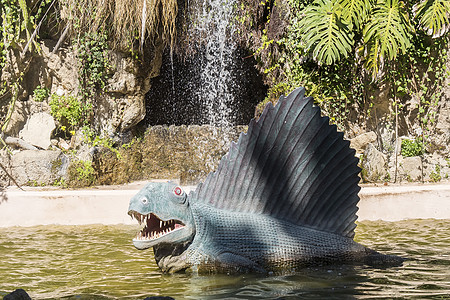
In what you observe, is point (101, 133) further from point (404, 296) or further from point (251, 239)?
point (404, 296)

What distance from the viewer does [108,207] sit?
5.86 metres

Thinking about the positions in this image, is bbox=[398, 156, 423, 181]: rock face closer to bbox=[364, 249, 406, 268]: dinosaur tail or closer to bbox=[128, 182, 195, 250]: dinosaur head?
bbox=[364, 249, 406, 268]: dinosaur tail

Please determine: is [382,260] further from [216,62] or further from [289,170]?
[216,62]

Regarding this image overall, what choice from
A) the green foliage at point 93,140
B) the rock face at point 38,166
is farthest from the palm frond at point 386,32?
the rock face at point 38,166

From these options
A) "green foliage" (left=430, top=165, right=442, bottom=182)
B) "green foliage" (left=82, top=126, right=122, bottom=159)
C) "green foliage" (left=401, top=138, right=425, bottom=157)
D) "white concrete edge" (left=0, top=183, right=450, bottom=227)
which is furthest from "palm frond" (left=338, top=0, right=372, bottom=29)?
"green foliage" (left=82, top=126, right=122, bottom=159)

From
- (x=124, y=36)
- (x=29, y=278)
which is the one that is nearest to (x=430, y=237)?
(x=29, y=278)

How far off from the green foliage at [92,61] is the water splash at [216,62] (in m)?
1.53

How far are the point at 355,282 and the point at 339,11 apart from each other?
5630mm

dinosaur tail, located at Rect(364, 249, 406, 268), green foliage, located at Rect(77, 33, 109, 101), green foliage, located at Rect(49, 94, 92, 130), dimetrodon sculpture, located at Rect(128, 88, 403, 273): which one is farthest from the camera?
green foliage, located at Rect(49, 94, 92, 130)

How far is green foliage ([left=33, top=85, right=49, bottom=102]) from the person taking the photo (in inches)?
368

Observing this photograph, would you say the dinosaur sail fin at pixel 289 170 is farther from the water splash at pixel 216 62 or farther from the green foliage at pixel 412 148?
the water splash at pixel 216 62

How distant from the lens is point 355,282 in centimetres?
336

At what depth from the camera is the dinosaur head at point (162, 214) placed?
136 inches

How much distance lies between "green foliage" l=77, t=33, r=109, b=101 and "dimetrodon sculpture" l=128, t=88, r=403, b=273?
220 inches
